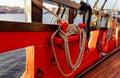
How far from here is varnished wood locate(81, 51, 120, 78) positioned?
10.9 feet

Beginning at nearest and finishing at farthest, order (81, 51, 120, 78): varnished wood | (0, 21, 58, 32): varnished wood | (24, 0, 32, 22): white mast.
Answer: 1. (0, 21, 58, 32): varnished wood
2. (24, 0, 32, 22): white mast
3. (81, 51, 120, 78): varnished wood

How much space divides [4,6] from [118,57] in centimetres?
325

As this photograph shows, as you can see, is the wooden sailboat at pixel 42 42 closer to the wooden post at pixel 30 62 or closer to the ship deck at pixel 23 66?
the wooden post at pixel 30 62

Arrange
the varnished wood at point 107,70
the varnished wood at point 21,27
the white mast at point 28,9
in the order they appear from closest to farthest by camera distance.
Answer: the varnished wood at point 21,27 < the white mast at point 28,9 < the varnished wood at point 107,70

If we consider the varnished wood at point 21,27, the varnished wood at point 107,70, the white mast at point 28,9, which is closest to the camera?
the varnished wood at point 21,27

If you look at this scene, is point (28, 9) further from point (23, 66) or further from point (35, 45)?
point (23, 66)

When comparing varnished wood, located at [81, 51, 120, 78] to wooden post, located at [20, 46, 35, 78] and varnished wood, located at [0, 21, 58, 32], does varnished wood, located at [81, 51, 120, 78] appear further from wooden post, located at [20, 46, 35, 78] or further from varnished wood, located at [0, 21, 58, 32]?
varnished wood, located at [0, 21, 58, 32]

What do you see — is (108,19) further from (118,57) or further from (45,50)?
(45,50)

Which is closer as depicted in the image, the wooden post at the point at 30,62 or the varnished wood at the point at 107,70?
the wooden post at the point at 30,62

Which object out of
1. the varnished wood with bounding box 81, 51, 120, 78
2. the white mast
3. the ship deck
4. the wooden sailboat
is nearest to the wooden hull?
the wooden sailboat

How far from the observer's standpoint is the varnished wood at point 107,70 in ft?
10.9

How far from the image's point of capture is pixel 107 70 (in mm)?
3594

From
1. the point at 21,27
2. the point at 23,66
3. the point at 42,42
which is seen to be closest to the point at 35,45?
the point at 42,42

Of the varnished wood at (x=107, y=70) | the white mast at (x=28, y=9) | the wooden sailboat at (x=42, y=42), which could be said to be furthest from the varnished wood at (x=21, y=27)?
the varnished wood at (x=107, y=70)
